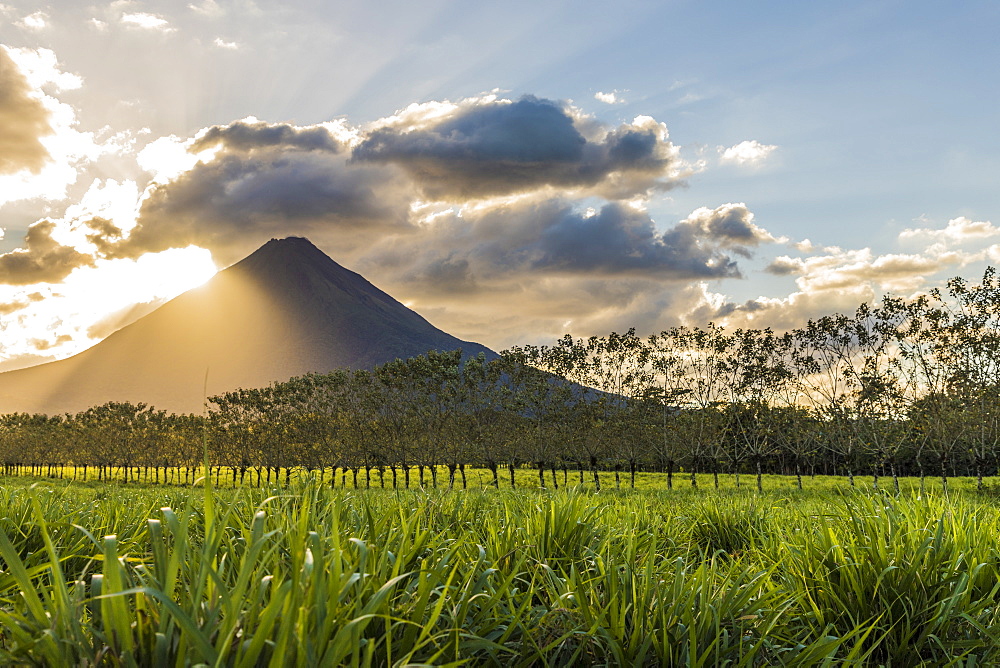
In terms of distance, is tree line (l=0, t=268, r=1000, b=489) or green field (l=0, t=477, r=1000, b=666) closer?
green field (l=0, t=477, r=1000, b=666)

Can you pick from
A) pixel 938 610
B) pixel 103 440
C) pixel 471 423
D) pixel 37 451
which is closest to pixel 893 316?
pixel 471 423

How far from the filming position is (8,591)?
15.6 ft

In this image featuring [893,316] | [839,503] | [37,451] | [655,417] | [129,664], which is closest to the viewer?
[129,664]

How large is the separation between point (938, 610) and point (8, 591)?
708 centimetres

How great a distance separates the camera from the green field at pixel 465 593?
268cm

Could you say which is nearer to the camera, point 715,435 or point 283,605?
point 283,605

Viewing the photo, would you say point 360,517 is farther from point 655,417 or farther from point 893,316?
point 655,417

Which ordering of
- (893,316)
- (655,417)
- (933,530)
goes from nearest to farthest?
(933,530), (893,316), (655,417)

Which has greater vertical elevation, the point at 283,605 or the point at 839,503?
the point at 283,605

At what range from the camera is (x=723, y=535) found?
334 inches

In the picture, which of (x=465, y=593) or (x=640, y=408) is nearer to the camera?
(x=465, y=593)

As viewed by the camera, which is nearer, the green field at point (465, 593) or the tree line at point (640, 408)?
the green field at point (465, 593)

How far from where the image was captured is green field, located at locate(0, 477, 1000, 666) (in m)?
2.68

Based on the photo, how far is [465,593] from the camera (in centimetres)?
362
